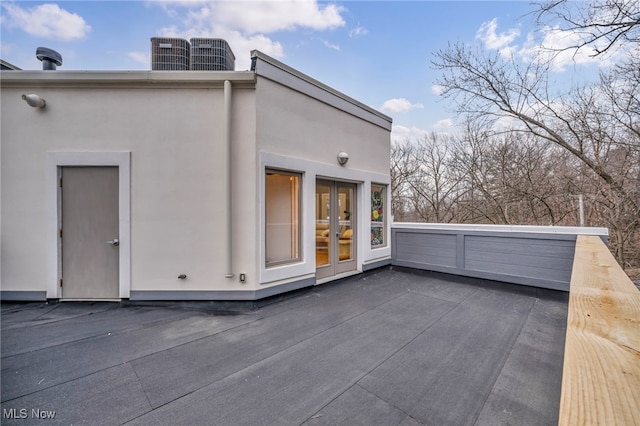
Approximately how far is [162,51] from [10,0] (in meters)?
2.18

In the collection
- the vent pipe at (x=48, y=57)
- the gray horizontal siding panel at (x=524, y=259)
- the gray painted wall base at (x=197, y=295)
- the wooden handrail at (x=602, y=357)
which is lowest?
the gray painted wall base at (x=197, y=295)

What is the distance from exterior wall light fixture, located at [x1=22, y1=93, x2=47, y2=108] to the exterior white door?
91 centimetres

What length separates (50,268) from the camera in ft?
12.4

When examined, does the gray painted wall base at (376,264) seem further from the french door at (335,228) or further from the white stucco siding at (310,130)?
the white stucco siding at (310,130)

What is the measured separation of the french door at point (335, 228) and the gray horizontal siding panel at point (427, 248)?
1.18 meters

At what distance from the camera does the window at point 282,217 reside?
4.09m

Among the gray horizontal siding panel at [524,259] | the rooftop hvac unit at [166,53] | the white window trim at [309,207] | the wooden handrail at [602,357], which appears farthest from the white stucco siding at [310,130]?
the wooden handrail at [602,357]

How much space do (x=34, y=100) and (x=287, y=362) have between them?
490 cm

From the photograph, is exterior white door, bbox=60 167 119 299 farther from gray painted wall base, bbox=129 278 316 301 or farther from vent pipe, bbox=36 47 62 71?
vent pipe, bbox=36 47 62 71

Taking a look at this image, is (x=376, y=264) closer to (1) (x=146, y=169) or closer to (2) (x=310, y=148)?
(2) (x=310, y=148)

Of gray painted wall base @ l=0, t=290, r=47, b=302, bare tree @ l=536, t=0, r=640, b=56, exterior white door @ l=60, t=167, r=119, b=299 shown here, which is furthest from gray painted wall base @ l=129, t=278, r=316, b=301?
bare tree @ l=536, t=0, r=640, b=56

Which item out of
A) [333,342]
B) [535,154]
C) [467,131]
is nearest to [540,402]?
[333,342]

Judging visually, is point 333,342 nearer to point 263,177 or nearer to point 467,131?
point 263,177

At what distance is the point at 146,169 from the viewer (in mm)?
3797
